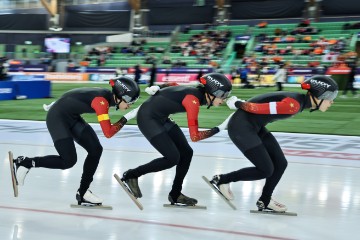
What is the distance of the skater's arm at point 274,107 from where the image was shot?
15.6 ft

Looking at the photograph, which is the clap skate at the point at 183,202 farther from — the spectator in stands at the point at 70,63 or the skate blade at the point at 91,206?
the spectator in stands at the point at 70,63

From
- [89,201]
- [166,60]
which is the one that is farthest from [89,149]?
[166,60]

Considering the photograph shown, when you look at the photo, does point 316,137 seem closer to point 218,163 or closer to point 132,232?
point 218,163

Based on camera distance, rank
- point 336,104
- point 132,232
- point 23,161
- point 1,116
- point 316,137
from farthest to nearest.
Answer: point 336,104 < point 1,116 < point 316,137 < point 23,161 < point 132,232

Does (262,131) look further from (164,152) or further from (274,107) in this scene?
(164,152)

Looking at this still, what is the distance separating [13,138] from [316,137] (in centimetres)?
569

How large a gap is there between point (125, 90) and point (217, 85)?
80 centimetres

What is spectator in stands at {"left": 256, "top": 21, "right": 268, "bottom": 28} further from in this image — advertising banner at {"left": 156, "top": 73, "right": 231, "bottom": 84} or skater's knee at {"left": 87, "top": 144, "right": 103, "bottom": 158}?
skater's knee at {"left": 87, "top": 144, "right": 103, "bottom": 158}

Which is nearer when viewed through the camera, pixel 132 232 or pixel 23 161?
pixel 132 232

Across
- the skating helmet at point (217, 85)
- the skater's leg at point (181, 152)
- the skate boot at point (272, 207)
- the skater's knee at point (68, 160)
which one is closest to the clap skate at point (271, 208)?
the skate boot at point (272, 207)

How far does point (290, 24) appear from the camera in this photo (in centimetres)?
3916

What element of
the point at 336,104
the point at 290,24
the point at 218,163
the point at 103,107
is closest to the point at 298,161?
the point at 218,163

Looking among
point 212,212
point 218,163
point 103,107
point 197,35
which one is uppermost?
point 103,107

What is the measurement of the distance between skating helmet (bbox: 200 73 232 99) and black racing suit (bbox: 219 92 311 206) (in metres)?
0.16
